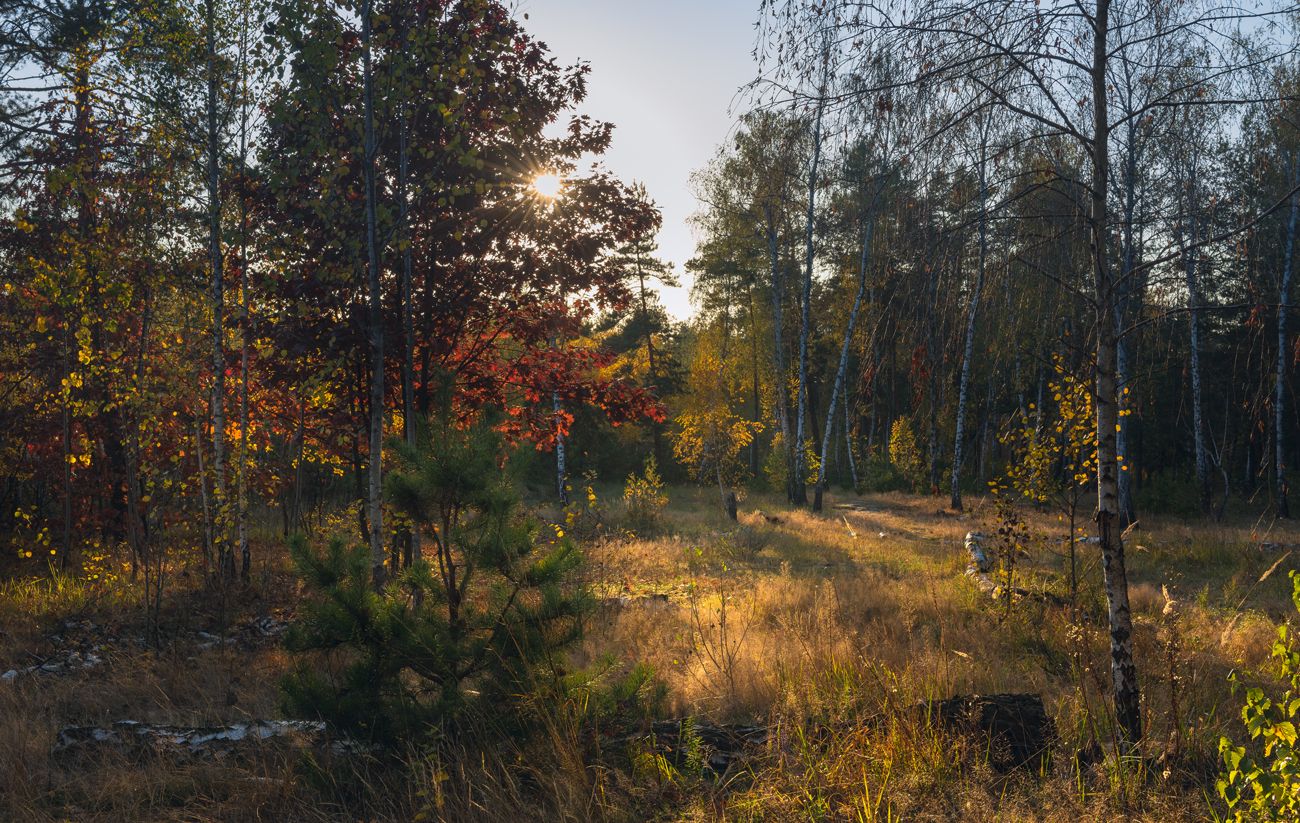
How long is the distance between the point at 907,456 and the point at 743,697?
70.9 feet

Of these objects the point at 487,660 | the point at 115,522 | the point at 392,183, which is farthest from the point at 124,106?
the point at 487,660

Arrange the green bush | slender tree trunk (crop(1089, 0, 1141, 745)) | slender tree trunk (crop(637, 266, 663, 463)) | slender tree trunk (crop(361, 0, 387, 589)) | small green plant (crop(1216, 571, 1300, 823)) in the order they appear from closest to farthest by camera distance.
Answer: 1. small green plant (crop(1216, 571, 1300, 823))
2. slender tree trunk (crop(1089, 0, 1141, 745))
3. slender tree trunk (crop(361, 0, 387, 589))
4. the green bush
5. slender tree trunk (crop(637, 266, 663, 463))

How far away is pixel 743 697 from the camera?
15.0ft

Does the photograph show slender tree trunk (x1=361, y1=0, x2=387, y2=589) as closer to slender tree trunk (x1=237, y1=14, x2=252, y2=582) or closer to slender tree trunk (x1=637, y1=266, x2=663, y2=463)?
slender tree trunk (x1=237, y1=14, x2=252, y2=582)

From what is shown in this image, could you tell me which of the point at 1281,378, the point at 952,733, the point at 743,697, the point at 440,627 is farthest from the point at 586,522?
the point at 952,733

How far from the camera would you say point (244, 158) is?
25.1ft

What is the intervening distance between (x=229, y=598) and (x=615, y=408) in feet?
14.1

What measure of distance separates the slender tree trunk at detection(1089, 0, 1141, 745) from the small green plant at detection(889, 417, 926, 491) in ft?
68.0

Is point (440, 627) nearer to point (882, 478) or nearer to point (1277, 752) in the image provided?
point (1277, 752)

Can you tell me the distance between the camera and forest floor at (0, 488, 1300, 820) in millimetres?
3113

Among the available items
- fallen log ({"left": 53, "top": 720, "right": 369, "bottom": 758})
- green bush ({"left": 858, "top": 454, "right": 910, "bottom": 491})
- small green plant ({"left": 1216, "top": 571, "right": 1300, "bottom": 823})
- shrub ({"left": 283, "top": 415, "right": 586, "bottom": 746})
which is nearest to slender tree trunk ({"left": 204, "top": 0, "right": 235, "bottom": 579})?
fallen log ({"left": 53, "top": 720, "right": 369, "bottom": 758})

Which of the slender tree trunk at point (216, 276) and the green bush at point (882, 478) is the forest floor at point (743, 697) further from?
the green bush at point (882, 478)

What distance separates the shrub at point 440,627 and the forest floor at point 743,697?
239mm

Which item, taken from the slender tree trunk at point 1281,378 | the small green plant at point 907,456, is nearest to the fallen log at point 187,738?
the slender tree trunk at point 1281,378
